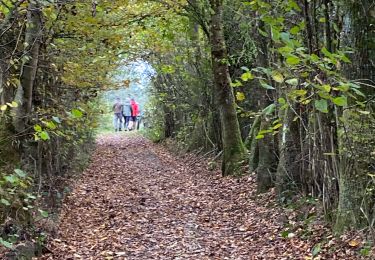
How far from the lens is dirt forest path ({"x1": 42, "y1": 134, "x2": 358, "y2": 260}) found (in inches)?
271

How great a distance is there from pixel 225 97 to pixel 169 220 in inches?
171

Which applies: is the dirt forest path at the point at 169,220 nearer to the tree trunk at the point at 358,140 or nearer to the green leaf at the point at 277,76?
the tree trunk at the point at 358,140

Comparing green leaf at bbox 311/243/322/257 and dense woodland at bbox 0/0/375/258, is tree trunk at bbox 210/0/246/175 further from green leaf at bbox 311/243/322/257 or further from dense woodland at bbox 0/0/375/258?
green leaf at bbox 311/243/322/257

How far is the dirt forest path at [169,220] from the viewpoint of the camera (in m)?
6.89

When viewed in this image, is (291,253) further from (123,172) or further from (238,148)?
(123,172)

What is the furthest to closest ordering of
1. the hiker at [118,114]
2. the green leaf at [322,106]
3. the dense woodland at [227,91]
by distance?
1. the hiker at [118,114]
2. the dense woodland at [227,91]
3. the green leaf at [322,106]

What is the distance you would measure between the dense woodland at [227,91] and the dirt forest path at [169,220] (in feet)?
1.76

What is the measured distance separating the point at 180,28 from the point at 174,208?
6690mm

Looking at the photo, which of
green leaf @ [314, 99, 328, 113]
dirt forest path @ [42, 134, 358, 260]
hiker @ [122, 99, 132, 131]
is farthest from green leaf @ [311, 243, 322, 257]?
hiker @ [122, 99, 132, 131]

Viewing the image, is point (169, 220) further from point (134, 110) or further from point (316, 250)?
point (134, 110)

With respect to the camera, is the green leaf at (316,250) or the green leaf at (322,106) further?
the green leaf at (316,250)

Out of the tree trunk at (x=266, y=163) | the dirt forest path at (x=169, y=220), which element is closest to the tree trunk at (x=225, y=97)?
the dirt forest path at (x=169, y=220)

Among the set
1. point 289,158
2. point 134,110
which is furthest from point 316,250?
point 134,110

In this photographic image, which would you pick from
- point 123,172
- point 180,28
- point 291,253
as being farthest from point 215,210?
point 180,28
